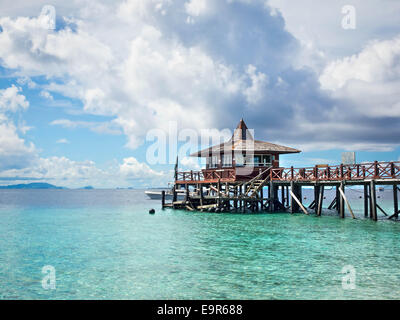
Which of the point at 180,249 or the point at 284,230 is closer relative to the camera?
the point at 180,249

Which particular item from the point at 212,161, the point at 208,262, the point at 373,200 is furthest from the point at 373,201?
the point at 208,262

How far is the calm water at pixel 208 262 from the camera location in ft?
37.6

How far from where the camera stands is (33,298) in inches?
442

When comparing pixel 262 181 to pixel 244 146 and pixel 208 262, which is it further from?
pixel 208 262

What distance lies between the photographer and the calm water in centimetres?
1145

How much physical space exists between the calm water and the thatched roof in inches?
442

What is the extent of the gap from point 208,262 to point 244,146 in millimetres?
21895

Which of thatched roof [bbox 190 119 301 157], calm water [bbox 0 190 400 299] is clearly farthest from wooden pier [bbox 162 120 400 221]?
calm water [bbox 0 190 400 299]

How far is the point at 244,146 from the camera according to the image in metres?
35.7

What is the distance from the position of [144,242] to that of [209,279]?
899 cm

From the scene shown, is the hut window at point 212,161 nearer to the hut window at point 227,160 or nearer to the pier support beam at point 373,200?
the hut window at point 227,160

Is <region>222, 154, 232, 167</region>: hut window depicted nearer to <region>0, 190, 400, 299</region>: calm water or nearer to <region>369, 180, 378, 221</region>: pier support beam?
<region>0, 190, 400, 299</region>: calm water
